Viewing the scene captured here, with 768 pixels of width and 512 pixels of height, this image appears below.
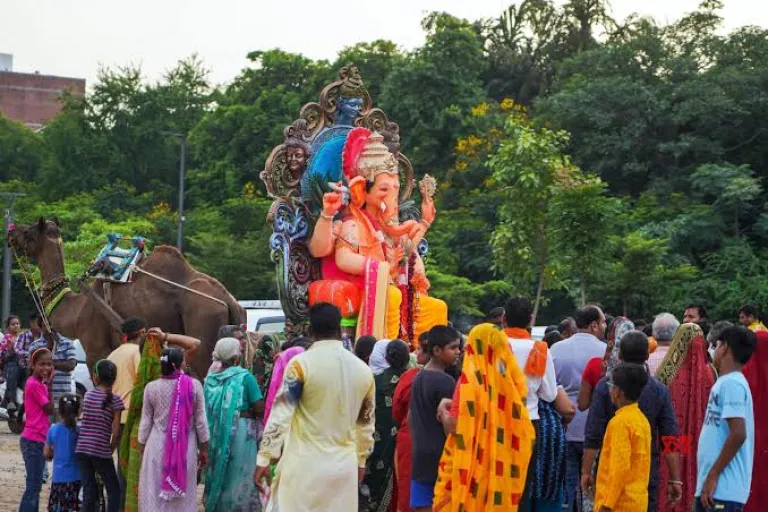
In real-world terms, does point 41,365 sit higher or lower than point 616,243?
lower

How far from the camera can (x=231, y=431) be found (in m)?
11.6

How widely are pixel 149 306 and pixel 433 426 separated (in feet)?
23.5

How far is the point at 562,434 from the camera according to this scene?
9.52 m

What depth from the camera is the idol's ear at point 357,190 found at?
16.3m

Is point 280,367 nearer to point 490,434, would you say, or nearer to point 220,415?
point 220,415

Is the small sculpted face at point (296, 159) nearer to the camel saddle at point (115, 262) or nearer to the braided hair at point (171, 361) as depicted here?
the camel saddle at point (115, 262)

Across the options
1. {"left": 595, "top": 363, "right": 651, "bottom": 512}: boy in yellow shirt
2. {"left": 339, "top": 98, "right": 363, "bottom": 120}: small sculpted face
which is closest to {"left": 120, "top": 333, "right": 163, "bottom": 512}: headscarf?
{"left": 595, "top": 363, "right": 651, "bottom": 512}: boy in yellow shirt

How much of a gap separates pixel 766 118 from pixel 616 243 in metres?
8.79

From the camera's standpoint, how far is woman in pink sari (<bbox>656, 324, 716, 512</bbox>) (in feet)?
34.5

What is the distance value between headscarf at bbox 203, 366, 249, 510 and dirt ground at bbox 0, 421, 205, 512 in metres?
2.60

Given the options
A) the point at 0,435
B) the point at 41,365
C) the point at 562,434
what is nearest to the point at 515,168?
the point at 0,435

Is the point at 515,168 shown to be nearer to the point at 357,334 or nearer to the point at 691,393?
the point at 357,334

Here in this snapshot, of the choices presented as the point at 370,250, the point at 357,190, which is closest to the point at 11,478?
the point at 370,250

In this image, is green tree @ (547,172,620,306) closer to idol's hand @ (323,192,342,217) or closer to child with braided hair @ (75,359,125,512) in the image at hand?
idol's hand @ (323,192,342,217)
